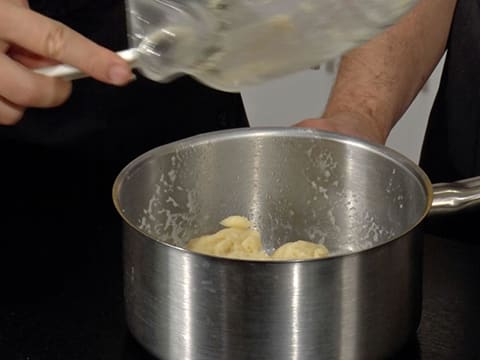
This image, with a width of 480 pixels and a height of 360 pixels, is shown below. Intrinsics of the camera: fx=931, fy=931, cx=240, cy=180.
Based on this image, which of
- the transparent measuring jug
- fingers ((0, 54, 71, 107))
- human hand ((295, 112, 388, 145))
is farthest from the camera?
human hand ((295, 112, 388, 145))

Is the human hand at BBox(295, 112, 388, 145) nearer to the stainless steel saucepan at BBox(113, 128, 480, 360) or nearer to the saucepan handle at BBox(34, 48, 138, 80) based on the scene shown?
the stainless steel saucepan at BBox(113, 128, 480, 360)

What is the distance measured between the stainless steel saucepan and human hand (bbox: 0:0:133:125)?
3.9 inches

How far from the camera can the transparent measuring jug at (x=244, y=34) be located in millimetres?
661

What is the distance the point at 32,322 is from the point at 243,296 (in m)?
0.24

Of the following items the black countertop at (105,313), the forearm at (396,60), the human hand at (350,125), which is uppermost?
the forearm at (396,60)

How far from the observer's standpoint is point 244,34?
0.68 m

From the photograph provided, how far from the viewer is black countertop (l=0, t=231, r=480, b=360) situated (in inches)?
30.7

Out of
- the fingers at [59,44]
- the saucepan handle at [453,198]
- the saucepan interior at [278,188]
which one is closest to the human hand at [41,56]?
the fingers at [59,44]

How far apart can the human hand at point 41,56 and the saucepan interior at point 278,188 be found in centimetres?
10

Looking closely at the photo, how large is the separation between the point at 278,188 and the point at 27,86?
29 cm

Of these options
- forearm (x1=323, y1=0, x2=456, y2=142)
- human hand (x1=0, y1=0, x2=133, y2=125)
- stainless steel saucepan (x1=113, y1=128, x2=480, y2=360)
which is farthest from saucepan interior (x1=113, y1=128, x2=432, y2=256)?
forearm (x1=323, y1=0, x2=456, y2=142)

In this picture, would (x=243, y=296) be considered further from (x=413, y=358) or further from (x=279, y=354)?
(x=413, y=358)

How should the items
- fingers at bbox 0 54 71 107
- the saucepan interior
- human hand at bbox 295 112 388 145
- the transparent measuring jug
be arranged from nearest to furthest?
the transparent measuring jug < fingers at bbox 0 54 71 107 < the saucepan interior < human hand at bbox 295 112 388 145

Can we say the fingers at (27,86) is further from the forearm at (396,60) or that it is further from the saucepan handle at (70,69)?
the forearm at (396,60)
